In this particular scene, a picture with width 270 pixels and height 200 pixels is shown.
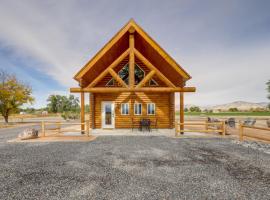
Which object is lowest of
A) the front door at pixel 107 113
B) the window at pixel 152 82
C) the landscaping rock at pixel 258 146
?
the landscaping rock at pixel 258 146

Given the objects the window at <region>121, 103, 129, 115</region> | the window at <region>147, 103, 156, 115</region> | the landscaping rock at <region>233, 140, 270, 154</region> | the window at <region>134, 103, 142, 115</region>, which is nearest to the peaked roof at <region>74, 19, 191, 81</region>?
the window at <region>147, 103, 156, 115</region>

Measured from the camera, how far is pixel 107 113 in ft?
40.7

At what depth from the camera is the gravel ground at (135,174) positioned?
Result: 10.4ft

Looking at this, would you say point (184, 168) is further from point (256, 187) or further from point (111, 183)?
point (111, 183)

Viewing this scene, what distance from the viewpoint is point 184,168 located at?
177 inches

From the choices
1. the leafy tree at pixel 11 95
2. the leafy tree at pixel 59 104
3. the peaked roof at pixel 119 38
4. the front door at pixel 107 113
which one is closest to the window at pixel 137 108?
the front door at pixel 107 113

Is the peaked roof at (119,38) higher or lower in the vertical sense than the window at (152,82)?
higher

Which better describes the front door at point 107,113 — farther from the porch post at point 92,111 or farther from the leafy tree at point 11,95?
the leafy tree at point 11,95

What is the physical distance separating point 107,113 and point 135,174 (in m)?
8.78

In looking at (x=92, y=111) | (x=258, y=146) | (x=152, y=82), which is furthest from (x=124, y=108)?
(x=258, y=146)

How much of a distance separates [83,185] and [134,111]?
892cm

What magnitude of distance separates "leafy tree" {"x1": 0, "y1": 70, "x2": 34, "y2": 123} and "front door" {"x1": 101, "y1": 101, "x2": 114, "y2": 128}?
15.7m

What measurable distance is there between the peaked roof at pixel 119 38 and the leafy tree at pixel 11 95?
647 inches

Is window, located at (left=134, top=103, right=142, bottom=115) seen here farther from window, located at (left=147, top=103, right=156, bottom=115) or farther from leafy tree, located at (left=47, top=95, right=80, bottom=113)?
leafy tree, located at (left=47, top=95, right=80, bottom=113)
